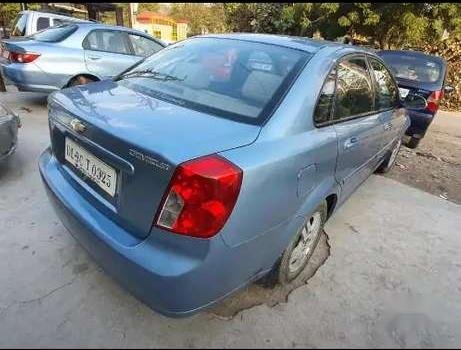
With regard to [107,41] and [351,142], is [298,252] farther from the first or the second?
[107,41]

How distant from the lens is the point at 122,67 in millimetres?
6602

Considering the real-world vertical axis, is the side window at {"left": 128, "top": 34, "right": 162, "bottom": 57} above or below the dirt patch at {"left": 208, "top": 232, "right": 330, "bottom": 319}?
above

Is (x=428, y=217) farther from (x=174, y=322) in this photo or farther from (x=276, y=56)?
(x=174, y=322)

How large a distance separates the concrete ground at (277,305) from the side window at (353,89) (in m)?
1.08

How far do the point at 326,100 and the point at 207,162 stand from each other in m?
1.05

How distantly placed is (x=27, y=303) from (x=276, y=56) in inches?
82.1

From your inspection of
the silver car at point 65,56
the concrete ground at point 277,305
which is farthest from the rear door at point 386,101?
the silver car at point 65,56

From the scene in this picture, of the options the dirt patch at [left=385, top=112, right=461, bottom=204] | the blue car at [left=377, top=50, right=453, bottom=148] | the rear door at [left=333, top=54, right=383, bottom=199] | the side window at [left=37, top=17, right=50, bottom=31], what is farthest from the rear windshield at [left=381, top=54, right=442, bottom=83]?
the side window at [left=37, top=17, right=50, bottom=31]

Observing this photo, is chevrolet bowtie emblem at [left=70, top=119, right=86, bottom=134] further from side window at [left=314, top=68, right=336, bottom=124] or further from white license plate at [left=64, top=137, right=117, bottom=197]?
side window at [left=314, top=68, right=336, bottom=124]

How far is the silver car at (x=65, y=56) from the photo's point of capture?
5.83 m

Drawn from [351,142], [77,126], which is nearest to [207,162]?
[77,126]

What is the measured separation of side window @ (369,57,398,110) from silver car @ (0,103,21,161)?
10.8ft

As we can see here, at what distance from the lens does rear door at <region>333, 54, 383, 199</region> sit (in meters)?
2.59

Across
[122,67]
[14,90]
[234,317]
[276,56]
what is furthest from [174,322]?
[14,90]
